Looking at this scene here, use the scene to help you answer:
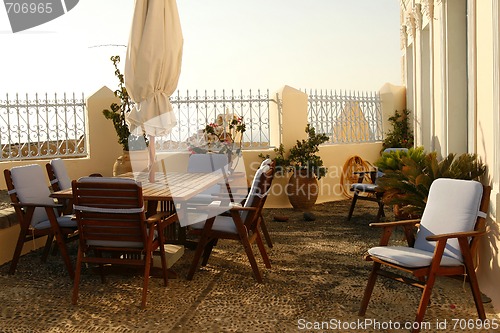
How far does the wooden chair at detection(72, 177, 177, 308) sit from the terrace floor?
0.27m

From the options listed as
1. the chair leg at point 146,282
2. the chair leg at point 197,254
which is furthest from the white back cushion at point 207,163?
the chair leg at point 146,282

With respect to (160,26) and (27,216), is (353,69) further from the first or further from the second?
(27,216)

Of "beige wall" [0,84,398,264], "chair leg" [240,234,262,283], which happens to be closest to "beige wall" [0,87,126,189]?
"beige wall" [0,84,398,264]

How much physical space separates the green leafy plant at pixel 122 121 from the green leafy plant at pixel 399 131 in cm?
496

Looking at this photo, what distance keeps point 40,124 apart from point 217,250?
428 centimetres

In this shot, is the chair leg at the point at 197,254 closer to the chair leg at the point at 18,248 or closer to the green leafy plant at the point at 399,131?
the chair leg at the point at 18,248

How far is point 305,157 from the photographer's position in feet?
28.8

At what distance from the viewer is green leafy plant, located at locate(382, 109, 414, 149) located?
402 inches

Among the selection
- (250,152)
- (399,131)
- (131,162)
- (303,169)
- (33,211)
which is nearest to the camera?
(33,211)

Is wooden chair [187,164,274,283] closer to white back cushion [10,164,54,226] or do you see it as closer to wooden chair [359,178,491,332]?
wooden chair [359,178,491,332]

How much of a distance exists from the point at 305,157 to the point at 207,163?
248 centimetres

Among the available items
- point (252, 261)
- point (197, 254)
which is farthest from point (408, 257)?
point (197, 254)

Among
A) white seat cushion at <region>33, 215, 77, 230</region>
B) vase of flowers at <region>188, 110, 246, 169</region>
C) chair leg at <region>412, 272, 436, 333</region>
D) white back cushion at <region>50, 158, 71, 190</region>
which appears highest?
vase of flowers at <region>188, 110, 246, 169</region>

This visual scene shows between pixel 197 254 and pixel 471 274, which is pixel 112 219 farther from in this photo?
pixel 471 274
